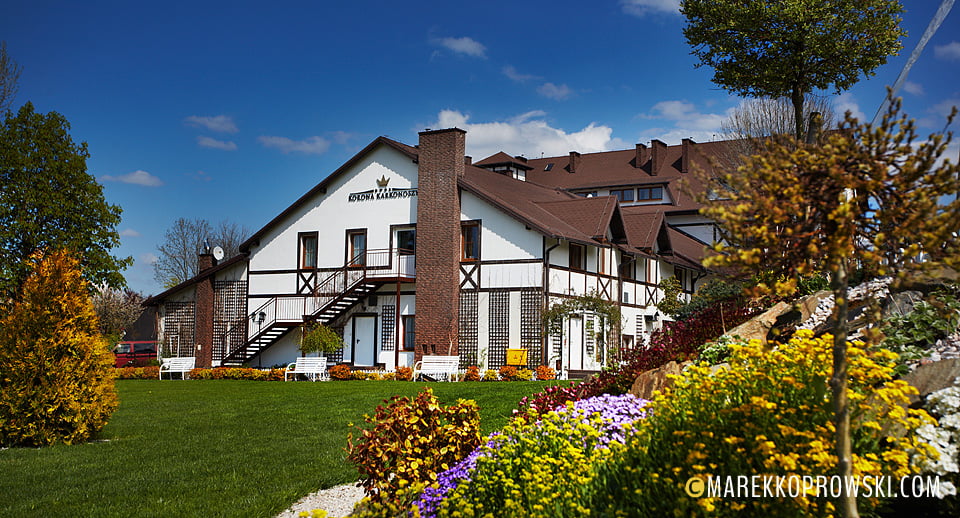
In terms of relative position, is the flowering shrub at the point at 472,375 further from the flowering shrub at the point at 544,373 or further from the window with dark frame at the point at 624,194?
the window with dark frame at the point at 624,194

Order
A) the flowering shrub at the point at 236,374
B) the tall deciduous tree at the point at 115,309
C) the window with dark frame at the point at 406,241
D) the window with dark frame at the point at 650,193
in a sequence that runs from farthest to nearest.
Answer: the window with dark frame at the point at 650,193 < the tall deciduous tree at the point at 115,309 < the window with dark frame at the point at 406,241 < the flowering shrub at the point at 236,374

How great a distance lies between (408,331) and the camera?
2853cm

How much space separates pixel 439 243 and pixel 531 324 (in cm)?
433

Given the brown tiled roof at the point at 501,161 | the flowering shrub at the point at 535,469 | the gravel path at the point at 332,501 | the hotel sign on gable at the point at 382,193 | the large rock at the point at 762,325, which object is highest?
the brown tiled roof at the point at 501,161

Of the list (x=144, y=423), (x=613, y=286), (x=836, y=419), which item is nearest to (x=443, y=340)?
(x=613, y=286)

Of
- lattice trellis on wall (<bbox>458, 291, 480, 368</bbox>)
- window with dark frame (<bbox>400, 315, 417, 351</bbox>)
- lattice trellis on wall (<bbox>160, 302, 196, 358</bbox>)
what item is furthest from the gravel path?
lattice trellis on wall (<bbox>160, 302, 196, 358</bbox>)

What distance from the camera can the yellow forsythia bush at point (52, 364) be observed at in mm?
10805

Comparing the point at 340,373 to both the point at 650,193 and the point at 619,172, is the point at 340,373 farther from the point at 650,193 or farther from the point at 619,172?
the point at 619,172

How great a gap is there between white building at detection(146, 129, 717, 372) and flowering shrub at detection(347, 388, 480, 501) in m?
19.0

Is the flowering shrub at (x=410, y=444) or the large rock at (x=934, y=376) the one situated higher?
the large rock at (x=934, y=376)

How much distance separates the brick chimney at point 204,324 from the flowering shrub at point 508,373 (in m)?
13.7

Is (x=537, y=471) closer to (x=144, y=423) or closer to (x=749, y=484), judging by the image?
(x=749, y=484)

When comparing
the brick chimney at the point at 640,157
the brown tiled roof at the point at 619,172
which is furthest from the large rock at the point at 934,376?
the brick chimney at the point at 640,157

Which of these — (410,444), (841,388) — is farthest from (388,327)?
(841,388)
